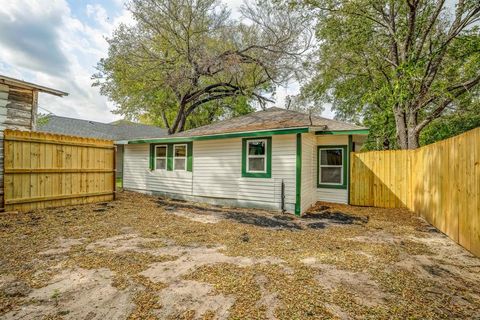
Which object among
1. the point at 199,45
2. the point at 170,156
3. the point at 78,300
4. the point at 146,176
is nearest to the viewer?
the point at 78,300

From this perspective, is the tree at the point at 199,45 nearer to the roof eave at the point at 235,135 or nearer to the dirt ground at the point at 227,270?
the roof eave at the point at 235,135

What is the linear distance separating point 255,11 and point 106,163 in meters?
10.3

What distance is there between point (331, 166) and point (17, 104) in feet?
33.5

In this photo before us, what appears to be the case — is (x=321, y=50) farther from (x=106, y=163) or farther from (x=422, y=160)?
(x=106, y=163)

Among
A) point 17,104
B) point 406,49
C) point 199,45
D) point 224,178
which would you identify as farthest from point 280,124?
point 17,104

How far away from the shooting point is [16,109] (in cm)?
654

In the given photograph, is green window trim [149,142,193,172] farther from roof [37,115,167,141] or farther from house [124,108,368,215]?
roof [37,115,167,141]

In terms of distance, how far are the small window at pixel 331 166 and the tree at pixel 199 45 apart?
619 centimetres

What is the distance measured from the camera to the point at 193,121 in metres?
20.1

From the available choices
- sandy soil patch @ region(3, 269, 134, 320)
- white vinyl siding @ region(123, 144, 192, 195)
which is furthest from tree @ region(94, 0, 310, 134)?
sandy soil patch @ region(3, 269, 134, 320)

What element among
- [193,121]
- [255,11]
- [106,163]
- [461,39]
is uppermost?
[255,11]

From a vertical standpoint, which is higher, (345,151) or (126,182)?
(345,151)

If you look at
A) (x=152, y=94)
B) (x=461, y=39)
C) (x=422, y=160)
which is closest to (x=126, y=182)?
(x=152, y=94)

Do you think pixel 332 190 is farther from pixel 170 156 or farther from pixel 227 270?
pixel 227 270
